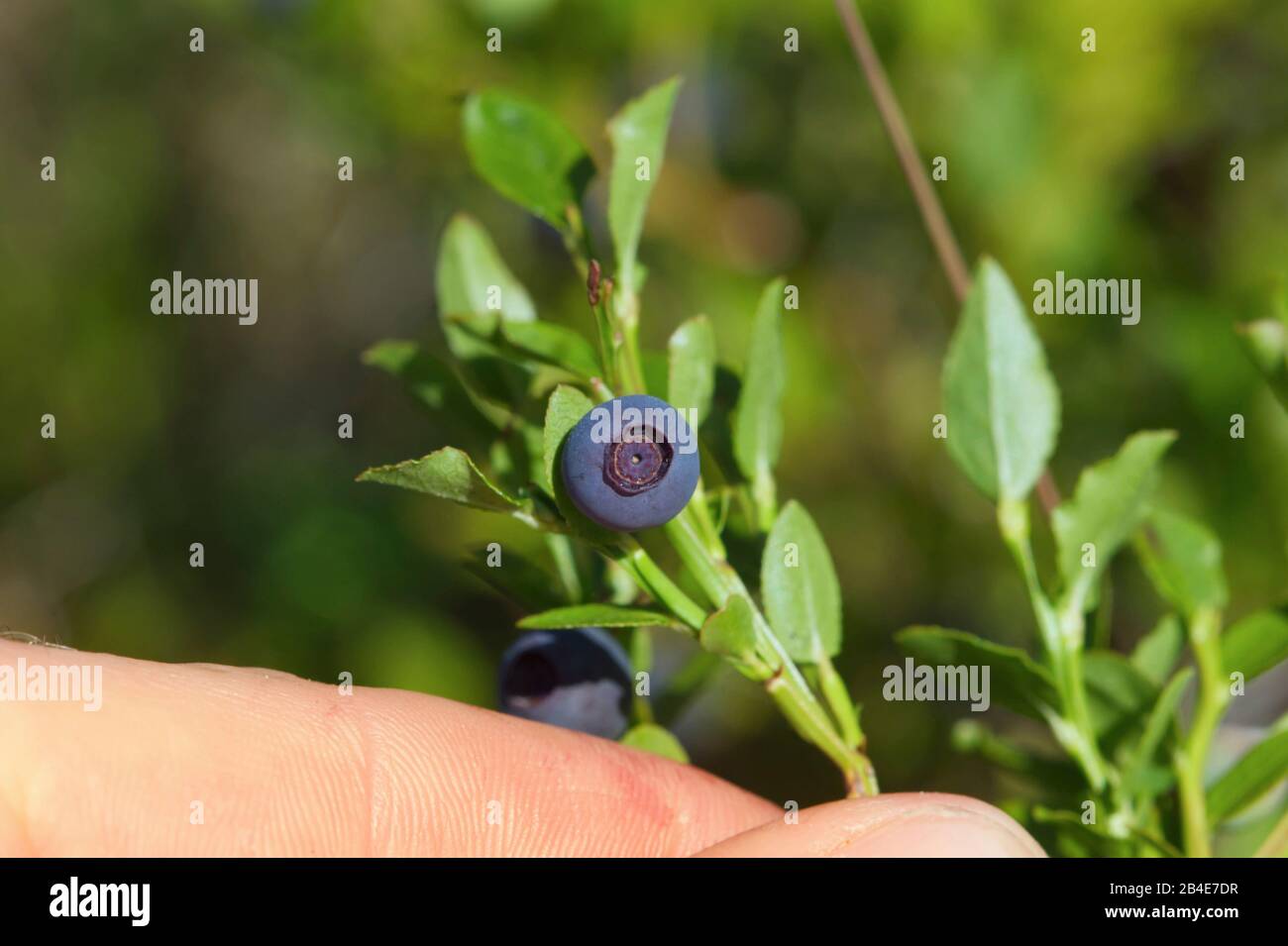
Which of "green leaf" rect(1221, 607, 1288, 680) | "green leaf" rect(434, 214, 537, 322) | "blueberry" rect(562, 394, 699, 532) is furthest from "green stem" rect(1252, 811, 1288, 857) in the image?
"green leaf" rect(434, 214, 537, 322)

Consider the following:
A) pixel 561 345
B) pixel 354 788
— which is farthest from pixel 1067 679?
pixel 354 788

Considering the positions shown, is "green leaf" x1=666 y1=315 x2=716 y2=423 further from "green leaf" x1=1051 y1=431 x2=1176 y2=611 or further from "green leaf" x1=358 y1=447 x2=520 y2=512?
"green leaf" x1=1051 y1=431 x2=1176 y2=611

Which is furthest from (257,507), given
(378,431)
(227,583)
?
(378,431)

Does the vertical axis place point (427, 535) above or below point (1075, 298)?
below

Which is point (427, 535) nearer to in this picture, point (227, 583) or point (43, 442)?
point (227, 583)

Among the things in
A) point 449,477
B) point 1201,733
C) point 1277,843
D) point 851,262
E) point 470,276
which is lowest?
point 1277,843

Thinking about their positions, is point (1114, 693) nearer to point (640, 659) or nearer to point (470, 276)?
point (640, 659)
